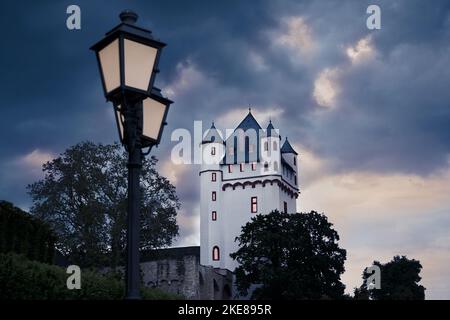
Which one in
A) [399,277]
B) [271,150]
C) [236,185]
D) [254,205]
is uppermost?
[271,150]

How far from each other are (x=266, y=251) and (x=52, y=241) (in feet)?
172

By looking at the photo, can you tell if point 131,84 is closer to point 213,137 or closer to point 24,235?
point 24,235

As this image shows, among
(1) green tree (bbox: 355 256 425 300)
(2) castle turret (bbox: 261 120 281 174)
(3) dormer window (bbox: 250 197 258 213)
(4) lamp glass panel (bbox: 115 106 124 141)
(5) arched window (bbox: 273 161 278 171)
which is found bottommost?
(1) green tree (bbox: 355 256 425 300)

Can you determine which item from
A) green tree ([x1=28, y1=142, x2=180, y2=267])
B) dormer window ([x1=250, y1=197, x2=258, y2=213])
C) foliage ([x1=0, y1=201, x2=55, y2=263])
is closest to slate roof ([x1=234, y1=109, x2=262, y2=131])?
dormer window ([x1=250, y1=197, x2=258, y2=213])

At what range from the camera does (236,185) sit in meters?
94.4

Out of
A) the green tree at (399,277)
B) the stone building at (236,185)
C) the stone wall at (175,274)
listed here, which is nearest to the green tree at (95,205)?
the stone wall at (175,274)

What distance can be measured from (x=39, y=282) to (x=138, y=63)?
10.9m

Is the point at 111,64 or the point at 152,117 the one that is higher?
the point at 111,64

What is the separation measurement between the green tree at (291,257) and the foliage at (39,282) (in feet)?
173

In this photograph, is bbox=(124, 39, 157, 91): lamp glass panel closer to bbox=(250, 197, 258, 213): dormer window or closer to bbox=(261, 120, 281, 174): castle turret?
bbox=(250, 197, 258, 213): dormer window

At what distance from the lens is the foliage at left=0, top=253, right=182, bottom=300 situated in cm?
1553

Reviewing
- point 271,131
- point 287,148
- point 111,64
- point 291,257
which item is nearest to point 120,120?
point 111,64

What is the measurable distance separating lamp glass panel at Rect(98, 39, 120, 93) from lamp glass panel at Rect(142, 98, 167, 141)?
734 mm

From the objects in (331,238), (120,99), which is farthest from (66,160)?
(120,99)
